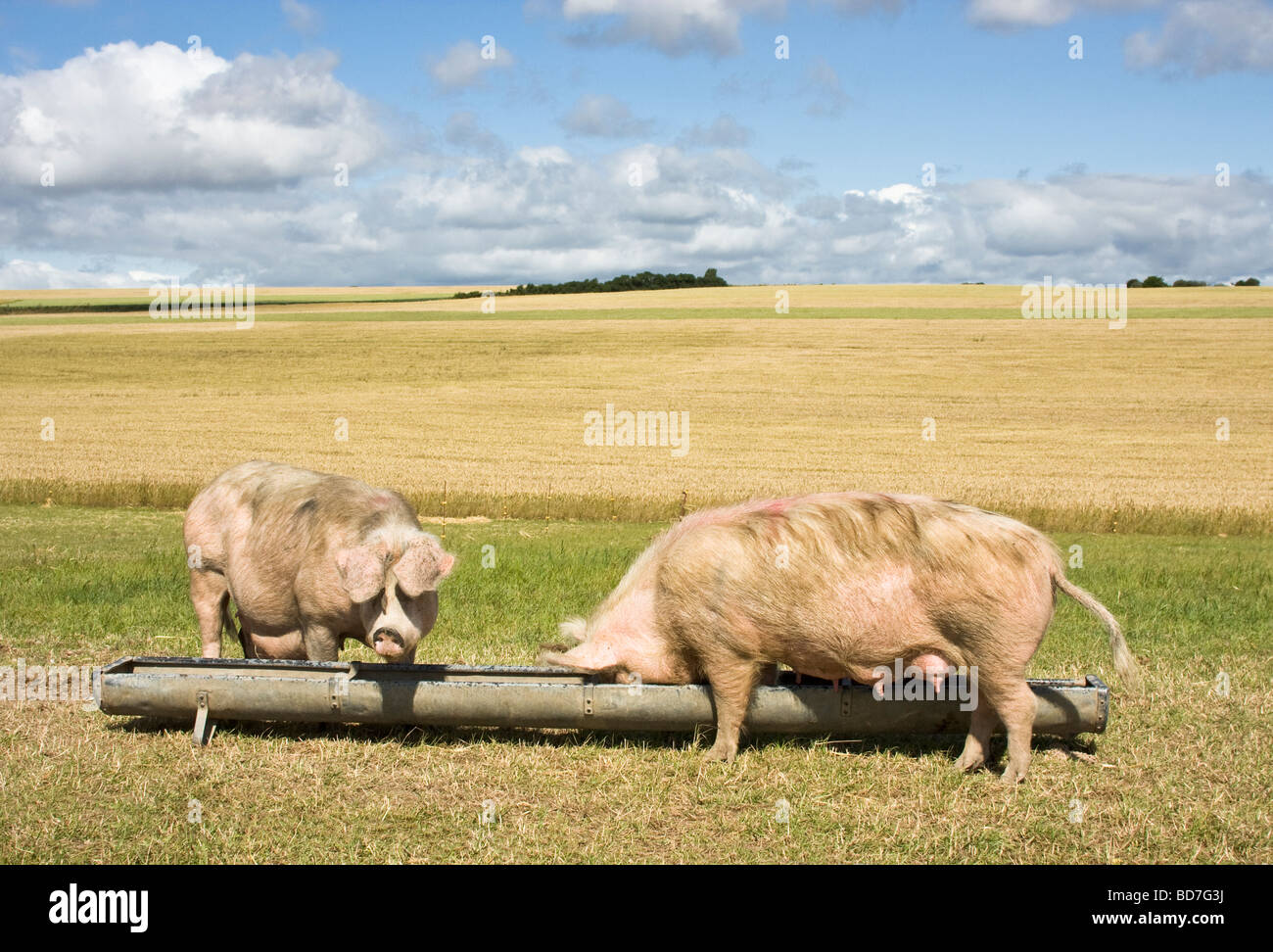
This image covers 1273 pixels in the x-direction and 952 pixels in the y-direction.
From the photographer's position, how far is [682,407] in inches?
1337

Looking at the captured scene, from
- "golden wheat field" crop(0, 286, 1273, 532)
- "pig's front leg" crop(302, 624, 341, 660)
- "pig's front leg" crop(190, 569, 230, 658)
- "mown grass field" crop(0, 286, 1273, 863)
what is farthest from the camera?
"golden wheat field" crop(0, 286, 1273, 532)

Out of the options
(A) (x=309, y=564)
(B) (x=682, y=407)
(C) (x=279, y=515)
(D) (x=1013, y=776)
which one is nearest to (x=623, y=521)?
(C) (x=279, y=515)

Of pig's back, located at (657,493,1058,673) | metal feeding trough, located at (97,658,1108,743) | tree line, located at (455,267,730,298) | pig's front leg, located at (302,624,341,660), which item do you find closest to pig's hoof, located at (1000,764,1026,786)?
metal feeding trough, located at (97,658,1108,743)

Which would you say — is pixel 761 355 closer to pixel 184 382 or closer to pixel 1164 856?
pixel 184 382

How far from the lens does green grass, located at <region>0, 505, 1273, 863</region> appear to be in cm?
541

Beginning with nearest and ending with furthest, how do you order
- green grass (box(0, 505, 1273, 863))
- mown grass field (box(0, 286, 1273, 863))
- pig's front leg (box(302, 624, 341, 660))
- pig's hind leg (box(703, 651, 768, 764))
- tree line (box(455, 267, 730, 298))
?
green grass (box(0, 505, 1273, 863)) < mown grass field (box(0, 286, 1273, 863)) < pig's hind leg (box(703, 651, 768, 764)) < pig's front leg (box(302, 624, 341, 660)) < tree line (box(455, 267, 730, 298))

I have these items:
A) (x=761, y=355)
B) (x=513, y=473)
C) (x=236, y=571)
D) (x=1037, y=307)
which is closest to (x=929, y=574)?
(x=236, y=571)

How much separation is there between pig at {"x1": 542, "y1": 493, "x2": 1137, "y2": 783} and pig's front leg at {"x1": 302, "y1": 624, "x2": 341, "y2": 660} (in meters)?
1.47

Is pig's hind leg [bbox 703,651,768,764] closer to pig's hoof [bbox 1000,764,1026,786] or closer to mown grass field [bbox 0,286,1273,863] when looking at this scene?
mown grass field [bbox 0,286,1273,863]

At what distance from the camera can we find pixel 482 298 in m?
70.1

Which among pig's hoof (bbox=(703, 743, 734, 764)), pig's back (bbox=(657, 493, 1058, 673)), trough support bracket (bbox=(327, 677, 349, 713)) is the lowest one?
pig's hoof (bbox=(703, 743, 734, 764))

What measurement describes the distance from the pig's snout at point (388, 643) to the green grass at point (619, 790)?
0.79 metres

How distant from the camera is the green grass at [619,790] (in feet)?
17.7

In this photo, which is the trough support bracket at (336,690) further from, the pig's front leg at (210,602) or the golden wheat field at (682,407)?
the golden wheat field at (682,407)
